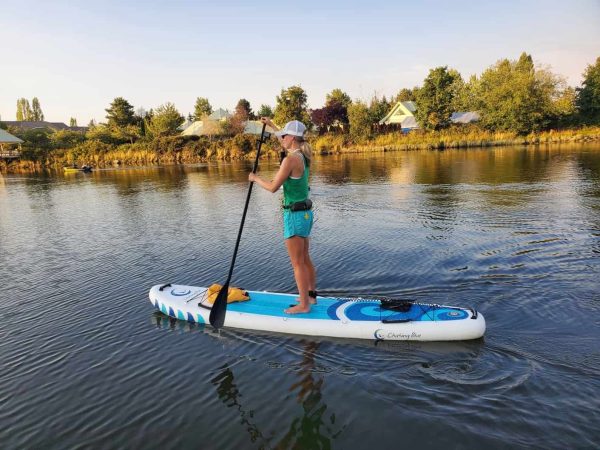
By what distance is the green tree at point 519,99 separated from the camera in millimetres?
55031

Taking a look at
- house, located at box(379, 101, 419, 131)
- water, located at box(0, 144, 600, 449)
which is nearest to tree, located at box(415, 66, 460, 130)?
house, located at box(379, 101, 419, 131)

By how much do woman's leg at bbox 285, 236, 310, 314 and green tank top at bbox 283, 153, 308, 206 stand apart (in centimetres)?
59

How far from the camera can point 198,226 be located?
51.1 feet

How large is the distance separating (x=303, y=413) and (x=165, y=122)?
259 ft

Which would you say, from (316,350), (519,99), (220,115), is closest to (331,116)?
(220,115)

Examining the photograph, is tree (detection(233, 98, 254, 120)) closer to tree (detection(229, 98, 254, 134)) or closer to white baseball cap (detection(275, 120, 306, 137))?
tree (detection(229, 98, 254, 134))

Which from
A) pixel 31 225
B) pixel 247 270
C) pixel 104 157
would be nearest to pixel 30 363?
pixel 247 270

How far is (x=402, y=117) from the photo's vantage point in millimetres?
74500

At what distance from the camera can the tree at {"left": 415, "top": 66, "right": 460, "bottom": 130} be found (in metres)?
60.8

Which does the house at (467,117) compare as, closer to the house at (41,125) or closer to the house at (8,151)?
the house at (8,151)

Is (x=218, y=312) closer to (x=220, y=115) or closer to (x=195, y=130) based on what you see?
(x=195, y=130)

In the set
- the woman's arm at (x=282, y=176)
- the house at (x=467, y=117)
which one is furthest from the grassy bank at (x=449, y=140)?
the woman's arm at (x=282, y=176)

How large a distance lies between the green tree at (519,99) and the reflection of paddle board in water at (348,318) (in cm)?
5712

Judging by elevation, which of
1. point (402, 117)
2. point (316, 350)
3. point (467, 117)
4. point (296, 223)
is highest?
point (402, 117)
